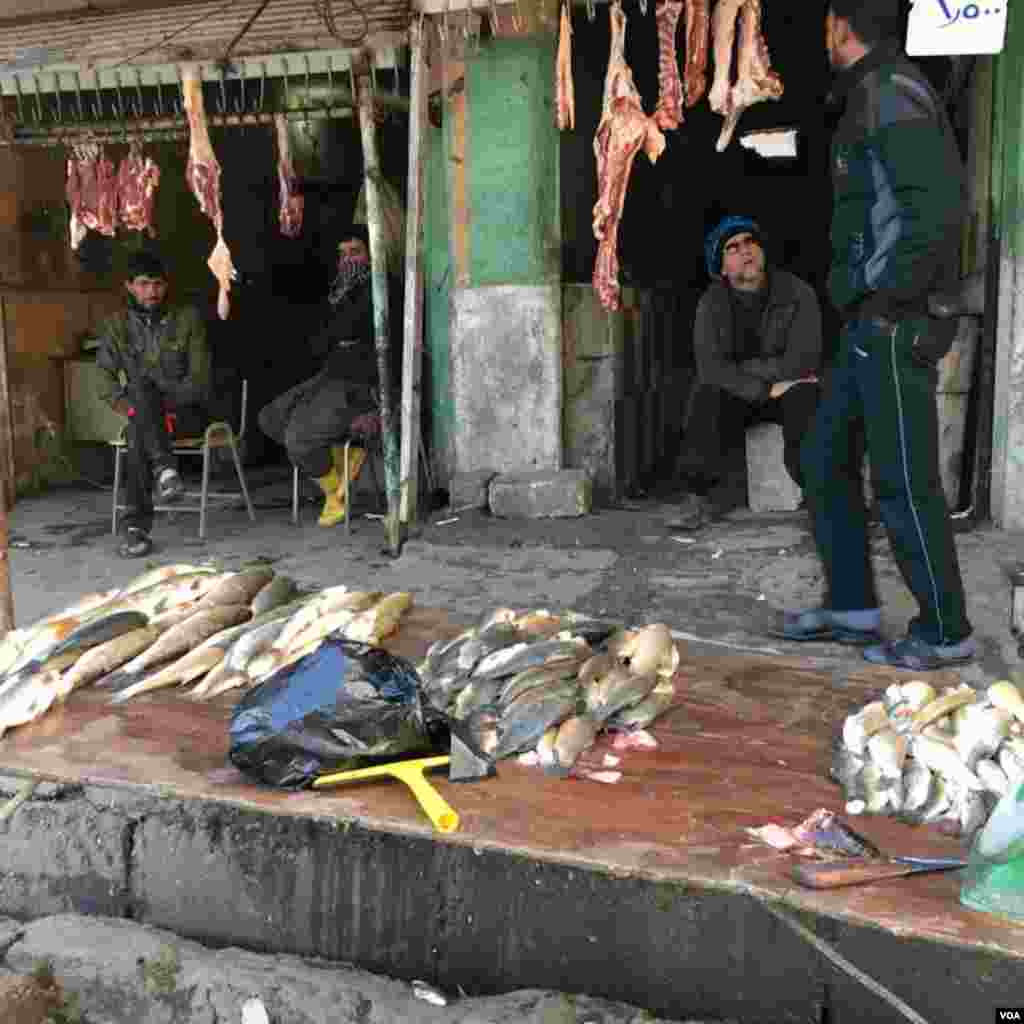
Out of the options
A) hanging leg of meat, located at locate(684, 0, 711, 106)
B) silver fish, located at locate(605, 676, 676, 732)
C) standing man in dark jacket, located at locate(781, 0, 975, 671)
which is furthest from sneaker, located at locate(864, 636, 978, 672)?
hanging leg of meat, located at locate(684, 0, 711, 106)

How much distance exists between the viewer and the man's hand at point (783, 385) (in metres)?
6.13

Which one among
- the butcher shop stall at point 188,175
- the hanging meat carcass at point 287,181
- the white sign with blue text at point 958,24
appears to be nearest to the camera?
the white sign with blue text at point 958,24

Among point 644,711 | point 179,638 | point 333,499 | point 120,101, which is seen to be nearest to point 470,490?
point 333,499

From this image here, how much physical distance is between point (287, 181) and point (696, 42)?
9.15ft

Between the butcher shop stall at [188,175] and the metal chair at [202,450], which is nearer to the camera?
the butcher shop stall at [188,175]

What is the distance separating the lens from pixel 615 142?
6.36 m

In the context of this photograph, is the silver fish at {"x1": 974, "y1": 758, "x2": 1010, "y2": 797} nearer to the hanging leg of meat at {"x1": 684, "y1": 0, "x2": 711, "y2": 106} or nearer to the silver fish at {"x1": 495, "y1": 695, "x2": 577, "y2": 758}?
the silver fish at {"x1": 495, "y1": 695, "x2": 577, "y2": 758}

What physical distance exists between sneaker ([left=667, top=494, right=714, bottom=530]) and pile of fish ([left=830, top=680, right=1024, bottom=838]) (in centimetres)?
368

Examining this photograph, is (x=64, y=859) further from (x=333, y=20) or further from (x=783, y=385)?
(x=333, y=20)

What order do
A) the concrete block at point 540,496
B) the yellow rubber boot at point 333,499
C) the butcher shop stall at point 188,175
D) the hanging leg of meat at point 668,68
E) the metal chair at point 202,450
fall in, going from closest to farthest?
the hanging leg of meat at point 668,68
the butcher shop stall at point 188,175
the concrete block at point 540,496
the metal chair at point 202,450
the yellow rubber boot at point 333,499

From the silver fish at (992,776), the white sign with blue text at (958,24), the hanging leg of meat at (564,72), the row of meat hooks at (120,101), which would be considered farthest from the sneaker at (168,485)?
the silver fish at (992,776)

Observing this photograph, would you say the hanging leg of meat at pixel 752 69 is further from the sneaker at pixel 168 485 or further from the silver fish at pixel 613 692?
the sneaker at pixel 168 485

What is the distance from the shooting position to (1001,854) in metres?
2.32

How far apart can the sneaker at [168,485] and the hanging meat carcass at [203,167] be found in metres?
1.10
